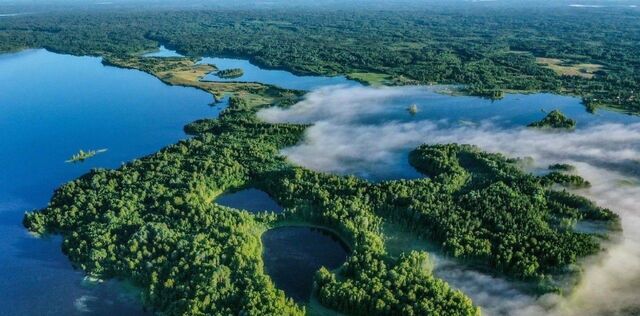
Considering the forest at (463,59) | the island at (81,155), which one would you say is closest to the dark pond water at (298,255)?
the island at (81,155)

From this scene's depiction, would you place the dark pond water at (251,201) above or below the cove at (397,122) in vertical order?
below

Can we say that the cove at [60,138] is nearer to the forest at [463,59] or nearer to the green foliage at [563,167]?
the forest at [463,59]

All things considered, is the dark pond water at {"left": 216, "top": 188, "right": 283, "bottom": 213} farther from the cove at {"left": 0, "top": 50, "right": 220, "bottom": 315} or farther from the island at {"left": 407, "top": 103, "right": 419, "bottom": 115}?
the island at {"left": 407, "top": 103, "right": 419, "bottom": 115}

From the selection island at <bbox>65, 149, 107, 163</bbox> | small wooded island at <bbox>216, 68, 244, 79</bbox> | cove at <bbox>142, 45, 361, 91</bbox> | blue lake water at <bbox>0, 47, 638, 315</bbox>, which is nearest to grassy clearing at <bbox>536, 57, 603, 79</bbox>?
blue lake water at <bbox>0, 47, 638, 315</bbox>

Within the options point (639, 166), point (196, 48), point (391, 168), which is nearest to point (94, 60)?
point (196, 48)

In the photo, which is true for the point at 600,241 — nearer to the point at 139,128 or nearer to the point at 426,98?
the point at 426,98
